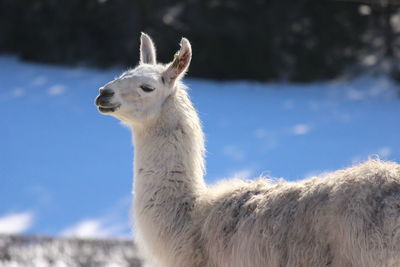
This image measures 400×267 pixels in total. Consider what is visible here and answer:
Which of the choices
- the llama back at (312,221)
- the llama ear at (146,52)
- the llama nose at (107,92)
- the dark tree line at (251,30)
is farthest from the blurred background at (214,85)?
the llama back at (312,221)

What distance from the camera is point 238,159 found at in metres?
9.88

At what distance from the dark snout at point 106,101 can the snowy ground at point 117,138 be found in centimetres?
386

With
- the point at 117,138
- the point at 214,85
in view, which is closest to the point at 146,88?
the point at 117,138

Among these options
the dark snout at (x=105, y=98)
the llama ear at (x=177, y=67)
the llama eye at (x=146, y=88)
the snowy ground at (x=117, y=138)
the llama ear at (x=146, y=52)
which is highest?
the snowy ground at (x=117, y=138)

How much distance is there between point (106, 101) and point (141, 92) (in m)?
0.19

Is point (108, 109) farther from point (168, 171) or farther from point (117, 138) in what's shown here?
point (117, 138)

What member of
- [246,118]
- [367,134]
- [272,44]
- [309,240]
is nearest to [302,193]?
[309,240]

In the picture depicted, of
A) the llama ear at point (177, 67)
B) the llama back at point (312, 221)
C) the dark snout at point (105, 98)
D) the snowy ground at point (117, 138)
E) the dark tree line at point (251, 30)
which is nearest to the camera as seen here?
the llama back at point (312, 221)

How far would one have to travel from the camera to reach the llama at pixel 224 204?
3020 mm

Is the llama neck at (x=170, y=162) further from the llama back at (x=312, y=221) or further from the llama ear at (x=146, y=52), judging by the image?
the llama ear at (x=146, y=52)

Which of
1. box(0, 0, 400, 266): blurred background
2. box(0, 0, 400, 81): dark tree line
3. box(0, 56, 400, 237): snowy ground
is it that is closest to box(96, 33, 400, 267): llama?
box(0, 56, 400, 237): snowy ground

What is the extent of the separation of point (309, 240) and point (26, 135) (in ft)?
26.7

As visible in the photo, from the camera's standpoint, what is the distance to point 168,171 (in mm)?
3928

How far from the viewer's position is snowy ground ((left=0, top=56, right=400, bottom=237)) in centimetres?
883
